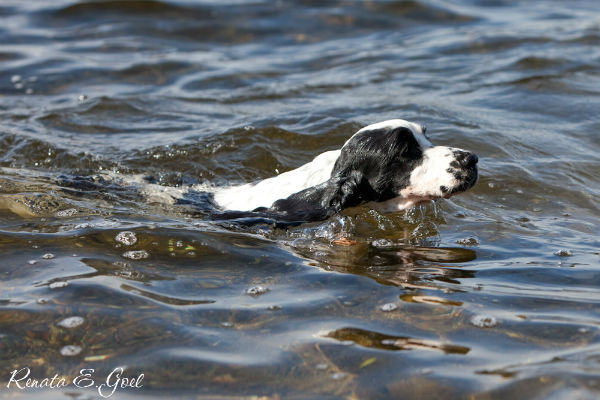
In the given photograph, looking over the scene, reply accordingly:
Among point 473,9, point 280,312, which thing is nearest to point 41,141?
point 280,312

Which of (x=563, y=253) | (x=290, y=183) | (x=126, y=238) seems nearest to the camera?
(x=563, y=253)

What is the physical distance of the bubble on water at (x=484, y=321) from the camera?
13.3 feet

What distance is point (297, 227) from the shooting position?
5770 mm

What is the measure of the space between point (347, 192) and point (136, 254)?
1545 mm

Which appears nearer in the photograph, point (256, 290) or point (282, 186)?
point (256, 290)

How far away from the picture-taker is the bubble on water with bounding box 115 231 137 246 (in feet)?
17.7

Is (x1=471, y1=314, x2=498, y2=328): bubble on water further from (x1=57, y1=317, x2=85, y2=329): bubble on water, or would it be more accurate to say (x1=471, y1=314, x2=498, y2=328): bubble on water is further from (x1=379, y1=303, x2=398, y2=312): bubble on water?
(x1=57, y1=317, x2=85, y2=329): bubble on water

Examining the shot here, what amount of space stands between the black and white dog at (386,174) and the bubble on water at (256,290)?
1.13 metres

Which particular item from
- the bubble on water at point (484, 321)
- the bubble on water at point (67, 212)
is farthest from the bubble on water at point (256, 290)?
the bubble on water at point (67, 212)

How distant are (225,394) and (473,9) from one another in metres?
12.3

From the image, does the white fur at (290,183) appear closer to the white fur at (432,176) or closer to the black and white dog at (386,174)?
the black and white dog at (386,174)

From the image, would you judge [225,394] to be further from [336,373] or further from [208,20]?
[208,20]

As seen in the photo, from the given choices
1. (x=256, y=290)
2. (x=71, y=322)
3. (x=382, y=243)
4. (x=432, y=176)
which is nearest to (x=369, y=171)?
(x=432, y=176)

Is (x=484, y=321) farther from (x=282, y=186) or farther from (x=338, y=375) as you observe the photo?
(x=282, y=186)
